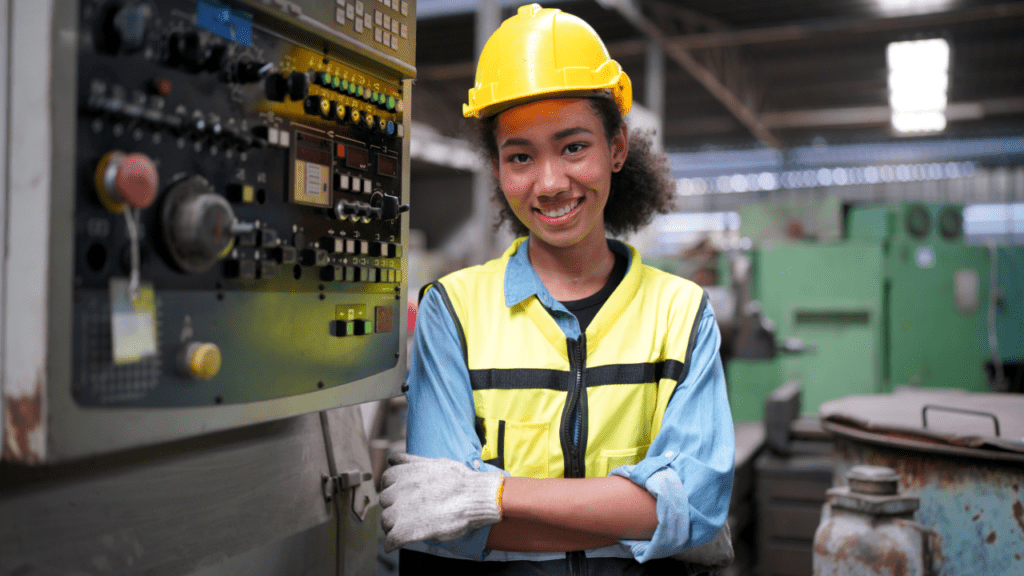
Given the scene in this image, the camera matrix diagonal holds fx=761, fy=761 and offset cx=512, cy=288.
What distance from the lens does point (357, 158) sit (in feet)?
2.93

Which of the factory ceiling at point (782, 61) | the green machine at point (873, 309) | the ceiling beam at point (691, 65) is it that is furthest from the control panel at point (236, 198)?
the ceiling beam at point (691, 65)

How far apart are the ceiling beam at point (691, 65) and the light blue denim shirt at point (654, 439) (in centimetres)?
489

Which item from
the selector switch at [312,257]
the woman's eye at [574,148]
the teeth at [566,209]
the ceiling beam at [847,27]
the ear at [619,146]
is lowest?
the selector switch at [312,257]

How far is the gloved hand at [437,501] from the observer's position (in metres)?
0.90

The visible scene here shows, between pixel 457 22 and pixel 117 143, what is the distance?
6.57m

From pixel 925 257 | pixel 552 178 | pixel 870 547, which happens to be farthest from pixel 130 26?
pixel 925 257

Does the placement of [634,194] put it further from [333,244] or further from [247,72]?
[247,72]

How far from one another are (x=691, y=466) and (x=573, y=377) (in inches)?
7.6

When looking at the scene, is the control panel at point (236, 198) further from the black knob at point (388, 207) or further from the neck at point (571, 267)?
the neck at point (571, 267)

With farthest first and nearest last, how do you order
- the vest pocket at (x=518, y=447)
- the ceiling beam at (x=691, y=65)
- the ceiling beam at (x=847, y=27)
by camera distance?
the ceiling beam at (x=847, y=27), the ceiling beam at (x=691, y=65), the vest pocket at (x=518, y=447)

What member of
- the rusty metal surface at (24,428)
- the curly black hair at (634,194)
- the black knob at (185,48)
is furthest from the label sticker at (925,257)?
the rusty metal surface at (24,428)

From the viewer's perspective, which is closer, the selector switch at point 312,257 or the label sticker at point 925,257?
the selector switch at point 312,257

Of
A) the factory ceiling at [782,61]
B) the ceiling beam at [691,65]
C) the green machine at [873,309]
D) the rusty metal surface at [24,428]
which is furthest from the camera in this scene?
the factory ceiling at [782,61]

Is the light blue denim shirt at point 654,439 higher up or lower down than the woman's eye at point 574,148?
lower down
